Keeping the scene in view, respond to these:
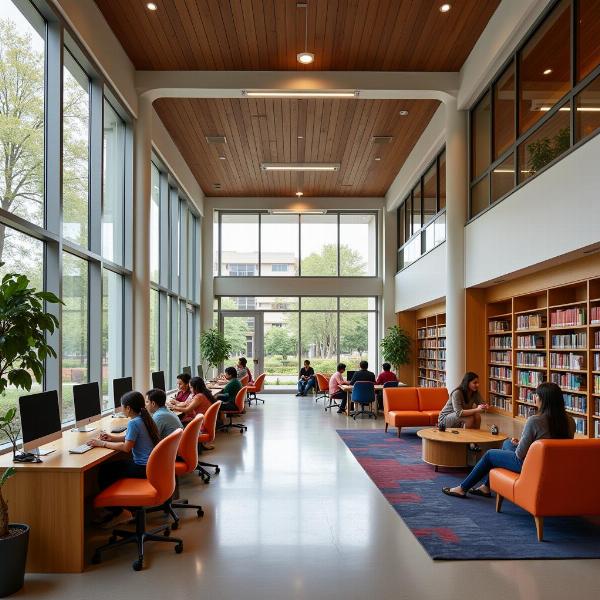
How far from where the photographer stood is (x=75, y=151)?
643 cm

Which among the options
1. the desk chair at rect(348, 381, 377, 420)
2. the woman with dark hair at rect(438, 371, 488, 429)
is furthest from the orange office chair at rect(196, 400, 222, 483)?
the desk chair at rect(348, 381, 377, 420)

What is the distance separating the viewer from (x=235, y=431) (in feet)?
32.0

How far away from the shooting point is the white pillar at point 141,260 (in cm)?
805

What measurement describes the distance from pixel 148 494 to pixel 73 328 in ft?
9.52

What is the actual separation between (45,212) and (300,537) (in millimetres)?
3755

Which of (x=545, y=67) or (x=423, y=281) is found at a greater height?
(x=545, y=67)

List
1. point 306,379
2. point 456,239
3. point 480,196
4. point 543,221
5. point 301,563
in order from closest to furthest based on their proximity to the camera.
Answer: point 301,563 < point 543,221 < point 480,196 < point 456,239 < point 306,379

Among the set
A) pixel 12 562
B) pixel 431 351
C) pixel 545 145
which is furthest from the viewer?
pixel 431 351

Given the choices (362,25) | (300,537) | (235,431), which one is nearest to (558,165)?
(362,25)

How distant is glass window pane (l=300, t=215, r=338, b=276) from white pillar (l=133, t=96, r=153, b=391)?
8.50m

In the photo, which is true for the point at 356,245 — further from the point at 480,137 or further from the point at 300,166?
the point at 480,137

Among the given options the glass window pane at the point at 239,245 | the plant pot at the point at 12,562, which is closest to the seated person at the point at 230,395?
the plant pot at the point at 12,562

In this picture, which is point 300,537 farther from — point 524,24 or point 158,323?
point 158,323

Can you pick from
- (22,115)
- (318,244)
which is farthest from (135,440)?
(318,244)
